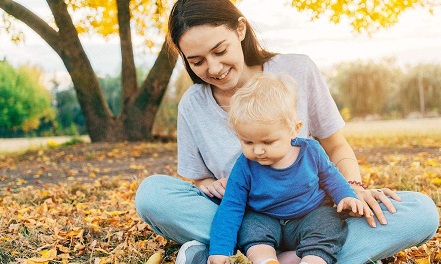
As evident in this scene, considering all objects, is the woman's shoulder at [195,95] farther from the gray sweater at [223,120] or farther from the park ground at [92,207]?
the park ground at [92,207]

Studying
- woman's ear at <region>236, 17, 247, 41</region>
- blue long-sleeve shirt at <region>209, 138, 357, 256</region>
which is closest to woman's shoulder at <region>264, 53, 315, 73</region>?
woman's ear at <region>236, 17, 247, 41</region>

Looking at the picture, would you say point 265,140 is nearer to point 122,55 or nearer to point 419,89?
point 122,55

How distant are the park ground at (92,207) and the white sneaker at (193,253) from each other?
0.31 m

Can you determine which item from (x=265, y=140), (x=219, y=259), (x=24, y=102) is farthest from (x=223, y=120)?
(x=24, y=102)

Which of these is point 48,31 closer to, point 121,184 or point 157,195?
point 121,184

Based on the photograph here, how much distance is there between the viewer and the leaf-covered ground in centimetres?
251

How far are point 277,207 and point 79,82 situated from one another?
26.0 feet

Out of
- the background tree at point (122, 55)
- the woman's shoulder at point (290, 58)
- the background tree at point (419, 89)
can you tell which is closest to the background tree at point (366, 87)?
the background tree at point (419, 89)

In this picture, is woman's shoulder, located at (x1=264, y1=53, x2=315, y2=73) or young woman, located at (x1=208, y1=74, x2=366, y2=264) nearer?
young woman, located at (x1=208, y1=74, x2=366, y2=264)

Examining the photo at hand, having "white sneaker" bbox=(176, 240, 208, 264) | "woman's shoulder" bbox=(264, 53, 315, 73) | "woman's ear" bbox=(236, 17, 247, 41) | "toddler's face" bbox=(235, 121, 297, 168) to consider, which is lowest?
"white sneaker" bbox=(176, 240, 208, 264)

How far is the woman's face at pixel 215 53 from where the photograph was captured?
2230 millimetres

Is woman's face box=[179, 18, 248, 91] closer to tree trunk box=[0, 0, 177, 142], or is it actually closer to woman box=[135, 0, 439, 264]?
woman box=[135, 0, 439, 264]

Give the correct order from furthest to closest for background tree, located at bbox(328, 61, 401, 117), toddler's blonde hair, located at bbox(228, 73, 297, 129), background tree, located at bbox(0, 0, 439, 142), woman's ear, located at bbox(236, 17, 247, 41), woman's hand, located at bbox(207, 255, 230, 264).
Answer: background tree, located at bbox(328, 61, 401, 117)
background tree, located at bbox(0, 0, 439, 142)
woman's ear, located at bbox(236, 17, 247, 41)
woman's hand, located at bbox(207, 255, 230, 264)
toddler's blonde hair, located at bbox(228, 73, 297, 129)

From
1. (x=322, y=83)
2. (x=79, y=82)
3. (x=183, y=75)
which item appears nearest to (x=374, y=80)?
(x=183, y=75)
